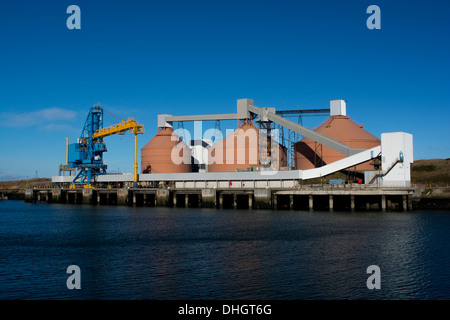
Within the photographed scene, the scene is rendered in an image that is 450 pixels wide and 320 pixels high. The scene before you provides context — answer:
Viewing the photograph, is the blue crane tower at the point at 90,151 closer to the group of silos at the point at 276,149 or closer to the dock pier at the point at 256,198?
the dock pier at the point at 256,198

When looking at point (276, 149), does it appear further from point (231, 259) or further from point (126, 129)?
point (231, 259)

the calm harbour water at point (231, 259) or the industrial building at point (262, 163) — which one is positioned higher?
the industrial building at point (262, 163)

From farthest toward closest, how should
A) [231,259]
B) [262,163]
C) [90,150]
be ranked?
[90,150]
[262,163]
[231,259]

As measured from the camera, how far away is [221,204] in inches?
2247

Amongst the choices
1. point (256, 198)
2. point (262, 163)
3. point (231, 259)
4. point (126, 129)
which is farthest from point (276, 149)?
point (231, 259)

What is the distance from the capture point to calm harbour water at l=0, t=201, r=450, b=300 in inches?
674

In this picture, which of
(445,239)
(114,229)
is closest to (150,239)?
(114,229)

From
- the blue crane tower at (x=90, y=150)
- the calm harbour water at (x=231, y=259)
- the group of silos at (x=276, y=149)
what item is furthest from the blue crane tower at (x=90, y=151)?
the calm harbour water at (x=231, y=259)

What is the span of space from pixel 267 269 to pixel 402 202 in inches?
1201

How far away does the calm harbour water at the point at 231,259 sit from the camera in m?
17.1

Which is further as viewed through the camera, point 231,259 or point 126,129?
point 126,129

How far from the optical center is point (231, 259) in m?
22.6
